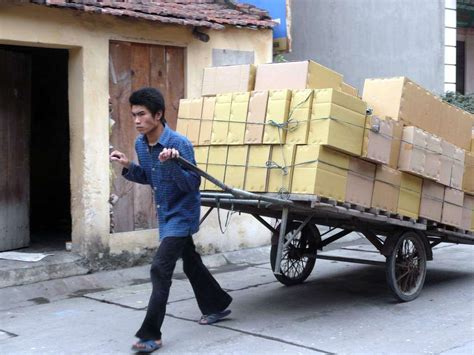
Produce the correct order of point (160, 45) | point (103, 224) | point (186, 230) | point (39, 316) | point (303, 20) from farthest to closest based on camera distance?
point (303, 20) → point (160, 45) → point (103, 224) → point (39, 316) → point (186, 230)

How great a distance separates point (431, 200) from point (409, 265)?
2.30ft

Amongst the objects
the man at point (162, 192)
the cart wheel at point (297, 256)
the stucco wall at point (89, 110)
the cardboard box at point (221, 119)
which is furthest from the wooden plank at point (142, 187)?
the man at point (162, 192)

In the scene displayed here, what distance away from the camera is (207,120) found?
6137 millimetres

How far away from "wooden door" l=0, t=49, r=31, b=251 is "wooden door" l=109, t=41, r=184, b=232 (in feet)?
3.71

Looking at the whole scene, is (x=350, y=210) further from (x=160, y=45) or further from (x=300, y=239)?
(x=160, y=45)

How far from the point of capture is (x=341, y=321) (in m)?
5.90

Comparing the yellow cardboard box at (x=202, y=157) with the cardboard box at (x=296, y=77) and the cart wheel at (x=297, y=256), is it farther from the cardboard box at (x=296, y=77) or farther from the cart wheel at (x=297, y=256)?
the cart wheel at (x=297, y=256)

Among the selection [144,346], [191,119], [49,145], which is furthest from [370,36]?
[144,346]

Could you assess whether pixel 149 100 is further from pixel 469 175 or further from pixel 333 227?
pixel 469 175

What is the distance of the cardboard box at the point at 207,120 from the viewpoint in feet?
20.1

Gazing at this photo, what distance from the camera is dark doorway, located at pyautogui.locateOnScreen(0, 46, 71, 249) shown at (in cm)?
988

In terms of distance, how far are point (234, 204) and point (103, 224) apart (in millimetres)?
2694

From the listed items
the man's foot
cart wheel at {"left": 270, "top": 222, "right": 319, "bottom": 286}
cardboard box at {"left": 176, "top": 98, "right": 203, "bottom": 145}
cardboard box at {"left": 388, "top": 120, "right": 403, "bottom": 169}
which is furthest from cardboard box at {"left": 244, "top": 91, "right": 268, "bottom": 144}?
the man's foot

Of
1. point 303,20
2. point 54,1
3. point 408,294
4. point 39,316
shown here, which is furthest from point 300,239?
point 303,20
